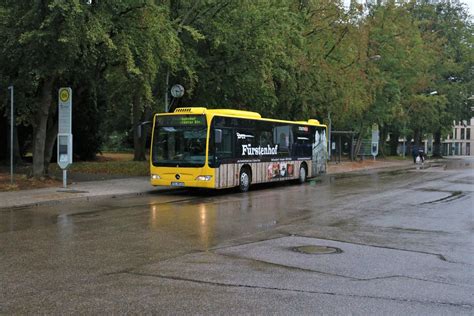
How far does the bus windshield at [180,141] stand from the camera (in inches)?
720

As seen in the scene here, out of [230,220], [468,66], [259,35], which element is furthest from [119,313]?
[468,66]

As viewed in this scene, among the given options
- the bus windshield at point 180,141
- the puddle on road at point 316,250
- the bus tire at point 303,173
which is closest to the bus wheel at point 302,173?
the bus tire at point 303,173

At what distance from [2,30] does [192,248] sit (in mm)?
12451

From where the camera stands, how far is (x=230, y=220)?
12.4 m

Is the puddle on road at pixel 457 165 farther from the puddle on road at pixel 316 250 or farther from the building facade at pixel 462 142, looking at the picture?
the building facade at pixel 462 142

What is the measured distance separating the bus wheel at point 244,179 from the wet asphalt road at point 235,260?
16.3 feet

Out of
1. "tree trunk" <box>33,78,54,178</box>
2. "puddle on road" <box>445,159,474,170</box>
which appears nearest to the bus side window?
"tree trunk" <box>33,78,54,178</box>

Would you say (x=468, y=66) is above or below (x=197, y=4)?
above

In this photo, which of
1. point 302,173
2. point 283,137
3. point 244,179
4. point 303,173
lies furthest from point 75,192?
point 303,173

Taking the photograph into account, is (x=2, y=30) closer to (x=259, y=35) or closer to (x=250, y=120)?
(x=250, y=120)

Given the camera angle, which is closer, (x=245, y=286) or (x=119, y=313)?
(x=119, y=313)

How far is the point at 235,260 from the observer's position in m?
8.01

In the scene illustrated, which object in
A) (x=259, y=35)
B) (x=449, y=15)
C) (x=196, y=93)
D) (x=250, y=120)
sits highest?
(x=449, y=15)

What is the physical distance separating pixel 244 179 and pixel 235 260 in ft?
40.5
